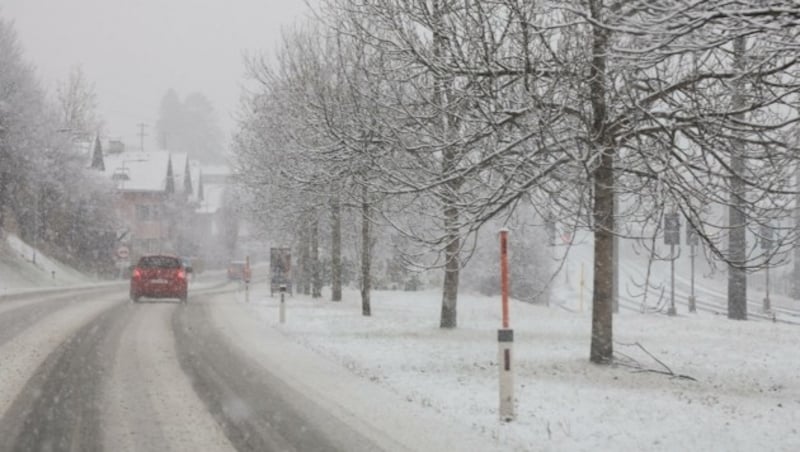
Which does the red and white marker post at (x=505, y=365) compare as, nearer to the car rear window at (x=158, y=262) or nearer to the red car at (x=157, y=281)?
the red car at (x=157, y=281)

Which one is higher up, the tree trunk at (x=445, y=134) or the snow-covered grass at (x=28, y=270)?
the tree trunk at (x=445, y=134)

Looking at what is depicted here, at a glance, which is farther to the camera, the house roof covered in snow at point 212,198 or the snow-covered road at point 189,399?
the house roof covered in snow at point 212,198

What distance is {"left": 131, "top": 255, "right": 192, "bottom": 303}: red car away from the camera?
2497 cm

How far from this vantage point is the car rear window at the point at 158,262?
25.3 metres

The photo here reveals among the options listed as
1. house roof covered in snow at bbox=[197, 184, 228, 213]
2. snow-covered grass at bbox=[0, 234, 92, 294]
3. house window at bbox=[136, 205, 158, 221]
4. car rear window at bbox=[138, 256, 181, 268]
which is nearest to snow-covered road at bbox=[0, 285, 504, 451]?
car rear window at bbox=[138, 256, 181, 268]

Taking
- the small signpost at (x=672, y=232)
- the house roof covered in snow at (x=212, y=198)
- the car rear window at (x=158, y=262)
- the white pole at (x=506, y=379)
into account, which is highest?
the house roof covered in snow at (x=212, y=198)

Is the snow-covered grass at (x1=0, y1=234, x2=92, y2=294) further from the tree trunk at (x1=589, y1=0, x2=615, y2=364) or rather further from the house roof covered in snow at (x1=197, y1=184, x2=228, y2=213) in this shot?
the house roof covered in snow at (x1=197, y1=184, x2=228, y2=213)

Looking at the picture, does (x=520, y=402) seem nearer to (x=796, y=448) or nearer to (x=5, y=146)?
(x=796, y=448)

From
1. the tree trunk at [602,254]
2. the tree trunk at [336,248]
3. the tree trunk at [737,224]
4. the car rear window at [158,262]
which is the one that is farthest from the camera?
the car rear window at [158,262]

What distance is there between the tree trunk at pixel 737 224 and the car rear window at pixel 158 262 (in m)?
16.2

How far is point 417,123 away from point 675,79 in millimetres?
3401

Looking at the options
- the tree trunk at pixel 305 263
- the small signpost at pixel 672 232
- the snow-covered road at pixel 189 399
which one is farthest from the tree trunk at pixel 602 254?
the tree trunk at pixel 305 263

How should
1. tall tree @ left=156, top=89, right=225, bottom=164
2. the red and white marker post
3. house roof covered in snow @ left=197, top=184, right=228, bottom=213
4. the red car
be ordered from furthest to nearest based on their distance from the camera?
tall tree @ left=156, top=89, right=225, bottom=164, house roof covered in snow @ left=197, top=184, right=228, bottom=213, the red car, the red and white marker post

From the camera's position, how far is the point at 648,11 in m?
5.74
